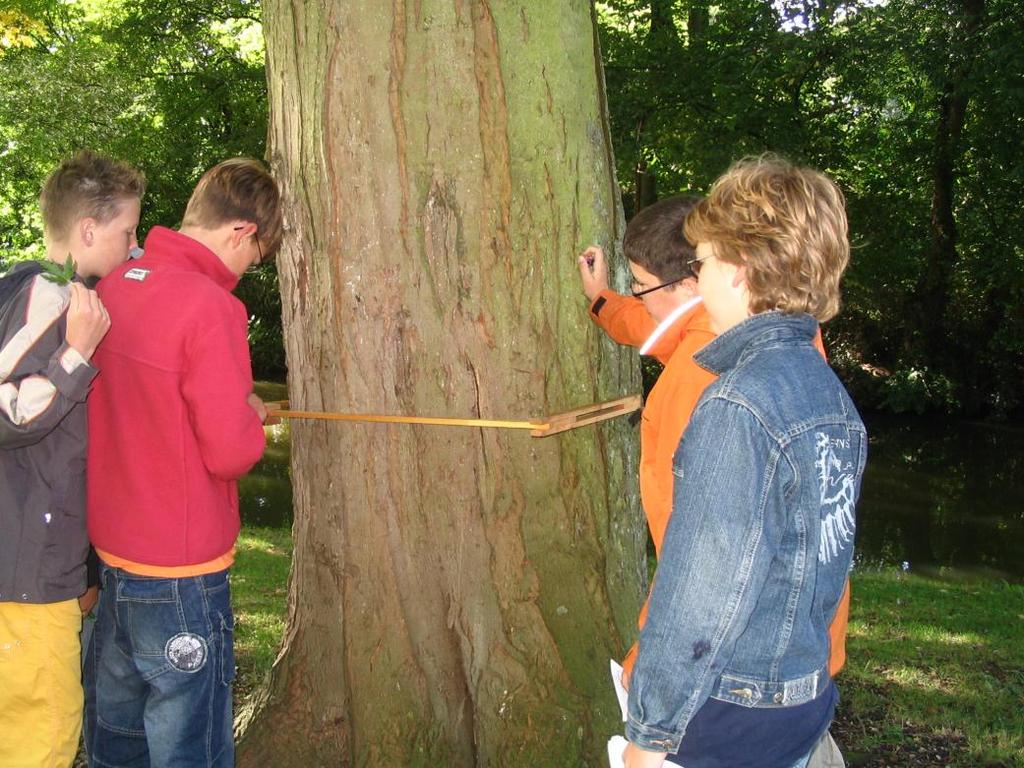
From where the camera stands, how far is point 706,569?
1.83 metres

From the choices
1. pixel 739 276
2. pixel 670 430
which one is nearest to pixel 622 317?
pixel 670 430

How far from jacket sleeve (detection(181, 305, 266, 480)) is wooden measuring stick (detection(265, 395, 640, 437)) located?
1.71ft

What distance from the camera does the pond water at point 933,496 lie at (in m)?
11.3

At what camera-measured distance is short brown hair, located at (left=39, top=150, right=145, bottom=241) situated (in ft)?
9.73

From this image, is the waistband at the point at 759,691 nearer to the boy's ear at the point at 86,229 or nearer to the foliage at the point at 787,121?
the boy's ear at the point at 86,229

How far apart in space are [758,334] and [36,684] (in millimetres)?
2061

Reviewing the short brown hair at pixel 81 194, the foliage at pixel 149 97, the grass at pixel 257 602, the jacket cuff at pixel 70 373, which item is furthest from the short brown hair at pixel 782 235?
the foliage at pixel 149 97

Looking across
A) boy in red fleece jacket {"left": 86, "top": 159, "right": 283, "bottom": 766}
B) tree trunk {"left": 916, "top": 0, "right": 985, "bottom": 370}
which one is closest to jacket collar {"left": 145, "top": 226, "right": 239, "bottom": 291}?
boy in red fleece jacket {"left": 86, "top": 159, "right": 283, "bottom": 766}

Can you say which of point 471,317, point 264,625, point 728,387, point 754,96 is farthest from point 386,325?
point 754,96

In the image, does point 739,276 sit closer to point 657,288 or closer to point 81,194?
point 657,288

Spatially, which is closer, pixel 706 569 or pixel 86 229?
pixel 706 569

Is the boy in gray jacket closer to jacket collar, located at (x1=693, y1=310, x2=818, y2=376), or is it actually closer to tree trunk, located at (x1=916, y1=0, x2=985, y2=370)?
jacket collar, located at (x1=693, y1=310, x2=818, y2=376)

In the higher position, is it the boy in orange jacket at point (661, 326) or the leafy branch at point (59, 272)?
the leafy branch at point (59, 272)

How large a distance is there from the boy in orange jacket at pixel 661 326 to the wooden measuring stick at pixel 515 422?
22cm
